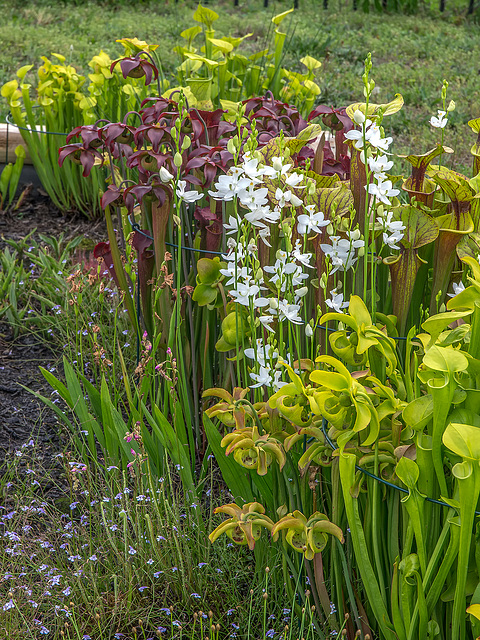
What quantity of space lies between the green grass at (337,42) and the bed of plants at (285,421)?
2.83 m

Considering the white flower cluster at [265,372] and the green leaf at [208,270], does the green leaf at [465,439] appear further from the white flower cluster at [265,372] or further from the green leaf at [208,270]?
the green leaf at [208,270]

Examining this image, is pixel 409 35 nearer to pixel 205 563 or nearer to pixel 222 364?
pixel 222 364

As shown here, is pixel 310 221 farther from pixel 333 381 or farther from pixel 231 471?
pixel 231 471

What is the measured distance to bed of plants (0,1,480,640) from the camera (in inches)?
43.4

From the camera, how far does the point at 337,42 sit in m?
7.34

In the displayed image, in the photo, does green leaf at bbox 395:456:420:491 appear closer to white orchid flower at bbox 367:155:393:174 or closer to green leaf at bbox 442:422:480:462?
green leaf at bbox 442:422:480:462

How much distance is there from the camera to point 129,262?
6.55 ft

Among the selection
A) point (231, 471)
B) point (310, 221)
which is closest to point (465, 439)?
point (310, 221)

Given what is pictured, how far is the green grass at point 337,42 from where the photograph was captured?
548cm

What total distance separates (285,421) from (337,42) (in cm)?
705


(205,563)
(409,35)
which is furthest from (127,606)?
(409,35)

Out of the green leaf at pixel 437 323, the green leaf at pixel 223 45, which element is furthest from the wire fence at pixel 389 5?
the green leaf at pixel 437 323

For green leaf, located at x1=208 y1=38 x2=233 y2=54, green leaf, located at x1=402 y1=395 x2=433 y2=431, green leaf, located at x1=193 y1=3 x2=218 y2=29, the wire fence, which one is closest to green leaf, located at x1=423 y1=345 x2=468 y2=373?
green leaf, located at x1=402 y1=395 x2=433 y2=431

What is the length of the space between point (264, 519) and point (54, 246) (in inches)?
93.0
